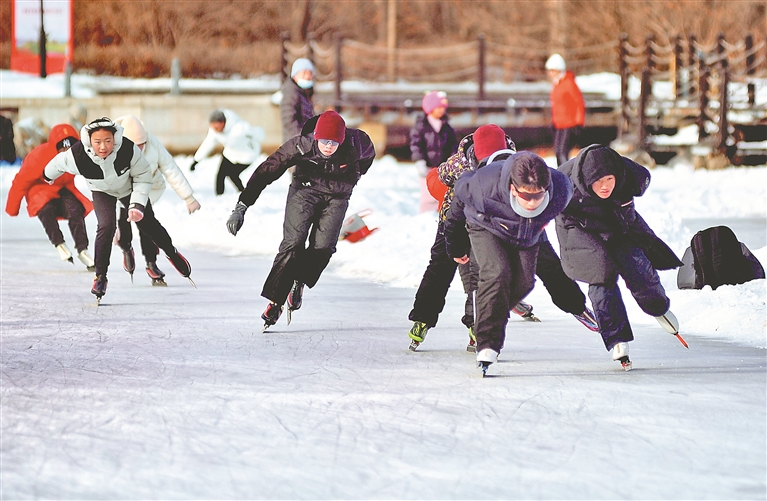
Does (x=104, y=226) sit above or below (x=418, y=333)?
above

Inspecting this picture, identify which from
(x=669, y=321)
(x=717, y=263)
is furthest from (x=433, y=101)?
(x=669, y=321)

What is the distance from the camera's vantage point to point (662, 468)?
370 centimetres

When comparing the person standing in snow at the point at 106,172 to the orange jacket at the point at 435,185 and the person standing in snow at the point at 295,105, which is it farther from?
the person standing in snow at the point at 295,105

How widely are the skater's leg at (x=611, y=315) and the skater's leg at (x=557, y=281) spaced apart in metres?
0.37

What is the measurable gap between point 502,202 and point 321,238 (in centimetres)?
172

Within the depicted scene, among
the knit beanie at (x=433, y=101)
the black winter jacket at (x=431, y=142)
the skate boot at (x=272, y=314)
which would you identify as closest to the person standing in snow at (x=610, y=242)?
the skate boot at (x=272, y=314)

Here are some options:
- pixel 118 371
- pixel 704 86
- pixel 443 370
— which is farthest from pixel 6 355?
pixel 704 86

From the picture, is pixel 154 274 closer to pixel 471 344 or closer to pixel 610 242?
pixel 471 344

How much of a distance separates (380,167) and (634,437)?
13.9 m

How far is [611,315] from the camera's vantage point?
5.21 m

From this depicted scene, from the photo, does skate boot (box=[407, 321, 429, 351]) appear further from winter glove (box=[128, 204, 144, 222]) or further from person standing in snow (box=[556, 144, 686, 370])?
winter glove (box=[128, 204, 144, 222])

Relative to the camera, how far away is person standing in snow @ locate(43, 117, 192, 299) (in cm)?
692

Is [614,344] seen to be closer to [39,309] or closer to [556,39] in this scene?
[39,309]

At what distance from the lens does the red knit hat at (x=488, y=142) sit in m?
5.21
